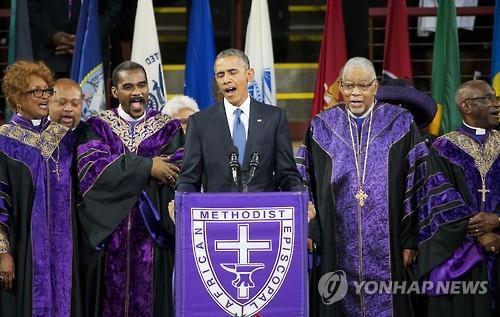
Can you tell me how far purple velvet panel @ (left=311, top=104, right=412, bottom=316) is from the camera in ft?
20.4

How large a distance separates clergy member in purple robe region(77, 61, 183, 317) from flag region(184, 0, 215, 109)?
89.6 inches

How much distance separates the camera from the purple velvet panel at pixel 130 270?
633 cm

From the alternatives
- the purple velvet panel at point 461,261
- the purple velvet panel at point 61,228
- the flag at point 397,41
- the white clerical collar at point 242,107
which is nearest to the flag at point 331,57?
the flag at point 397,41

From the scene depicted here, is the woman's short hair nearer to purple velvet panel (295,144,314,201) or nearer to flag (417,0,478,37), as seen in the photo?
purple velvet panel (295,144,314,201)

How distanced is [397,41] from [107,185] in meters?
3.37

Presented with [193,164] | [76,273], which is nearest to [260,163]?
[193,164]

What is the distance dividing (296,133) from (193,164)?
398 cm

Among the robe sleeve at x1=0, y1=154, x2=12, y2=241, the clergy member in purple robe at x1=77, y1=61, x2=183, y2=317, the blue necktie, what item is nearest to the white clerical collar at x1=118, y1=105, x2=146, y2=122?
the clergy member in purple robe at x1=77, y1=61, x2=183, y2=317

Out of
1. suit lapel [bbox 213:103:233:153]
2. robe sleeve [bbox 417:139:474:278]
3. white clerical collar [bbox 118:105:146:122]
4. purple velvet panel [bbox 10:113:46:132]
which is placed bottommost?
robe sleeve [bbox 417:139:474:278]

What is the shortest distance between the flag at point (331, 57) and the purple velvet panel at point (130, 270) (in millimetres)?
2581

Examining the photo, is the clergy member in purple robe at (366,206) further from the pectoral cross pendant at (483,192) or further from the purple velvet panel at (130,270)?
the purple velvet panel at (130,270)

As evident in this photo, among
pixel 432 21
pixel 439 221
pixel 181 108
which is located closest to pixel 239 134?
pixel 439 221

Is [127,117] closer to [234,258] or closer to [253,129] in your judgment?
[253,129]

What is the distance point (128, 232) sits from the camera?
632cm
